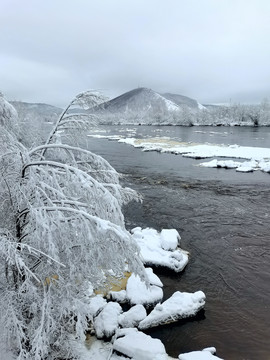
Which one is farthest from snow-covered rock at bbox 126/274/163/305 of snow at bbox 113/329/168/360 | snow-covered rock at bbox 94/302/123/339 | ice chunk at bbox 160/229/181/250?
ice chunk at bbox 160/229/181/250

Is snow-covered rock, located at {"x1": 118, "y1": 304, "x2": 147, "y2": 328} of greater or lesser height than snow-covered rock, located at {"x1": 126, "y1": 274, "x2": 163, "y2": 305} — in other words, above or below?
below

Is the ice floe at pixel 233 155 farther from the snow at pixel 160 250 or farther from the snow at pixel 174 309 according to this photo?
the snow at pixel 174 309

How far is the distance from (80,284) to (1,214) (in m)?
2.51

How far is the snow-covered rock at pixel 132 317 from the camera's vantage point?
8.95 meters

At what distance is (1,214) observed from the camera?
20.6ft

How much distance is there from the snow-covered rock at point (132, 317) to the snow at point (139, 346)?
0.54m

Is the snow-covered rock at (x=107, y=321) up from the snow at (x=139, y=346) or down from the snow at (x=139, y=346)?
up

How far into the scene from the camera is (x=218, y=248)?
14.1 m

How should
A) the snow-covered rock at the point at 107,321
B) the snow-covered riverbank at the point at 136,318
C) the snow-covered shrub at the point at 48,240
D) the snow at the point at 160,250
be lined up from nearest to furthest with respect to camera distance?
1. the snow-covered shrub at the point at 48,240
2. the snow-covered riverbank at the point at 136,318
3. the snow-covered rock at the point at 107,321
4. the snow at the point at 160,250

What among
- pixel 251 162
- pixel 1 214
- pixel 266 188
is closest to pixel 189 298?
pixel 1 214

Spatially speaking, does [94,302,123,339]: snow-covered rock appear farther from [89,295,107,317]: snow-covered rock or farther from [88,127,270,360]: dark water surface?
[88,127,270,360]: dark water surface

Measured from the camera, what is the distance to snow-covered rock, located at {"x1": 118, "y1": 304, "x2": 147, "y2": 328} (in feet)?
29.3

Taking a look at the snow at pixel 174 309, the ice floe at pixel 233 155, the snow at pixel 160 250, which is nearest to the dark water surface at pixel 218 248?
the snow at pixel 174 309

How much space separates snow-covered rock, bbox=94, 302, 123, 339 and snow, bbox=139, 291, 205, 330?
0.89m
